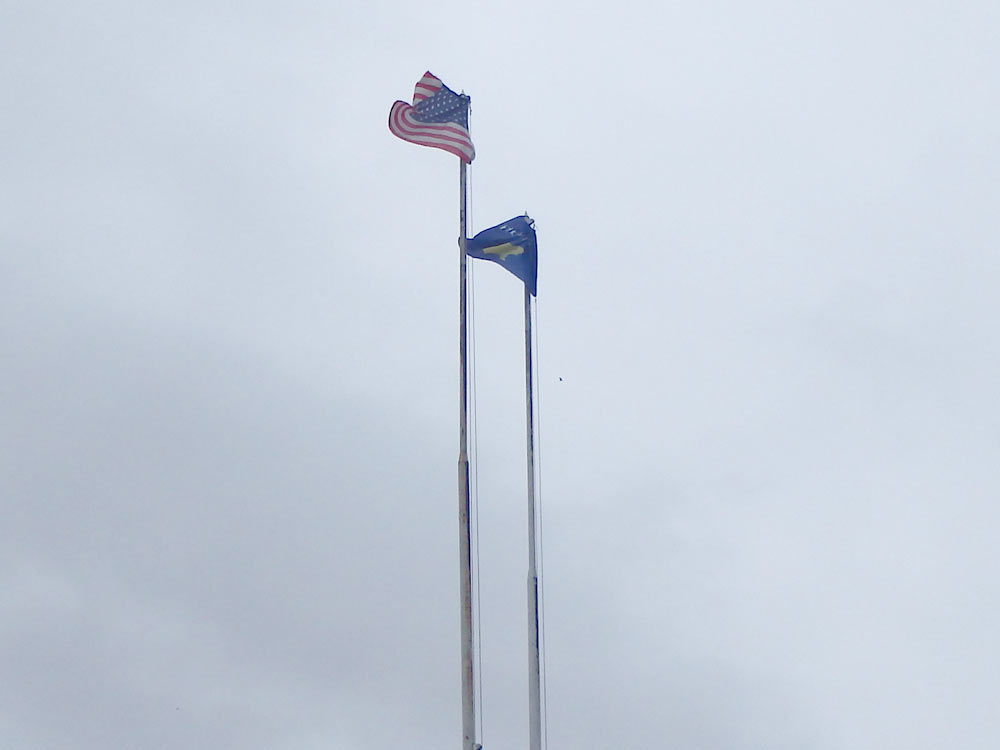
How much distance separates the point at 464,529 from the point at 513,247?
24.9 feet

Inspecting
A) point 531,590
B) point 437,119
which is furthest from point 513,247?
point 531,590

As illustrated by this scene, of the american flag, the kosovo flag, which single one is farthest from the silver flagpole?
the american flag

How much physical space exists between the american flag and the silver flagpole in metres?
4.41

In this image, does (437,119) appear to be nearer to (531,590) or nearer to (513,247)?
(513,247)

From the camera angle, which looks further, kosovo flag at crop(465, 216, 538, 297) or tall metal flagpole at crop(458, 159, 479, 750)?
kosovo flag at crop(465, 216, 538, 297)

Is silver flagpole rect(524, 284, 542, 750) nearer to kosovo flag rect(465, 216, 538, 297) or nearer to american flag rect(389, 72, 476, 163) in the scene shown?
kosovo flag rect(465, 216, 538, 297)

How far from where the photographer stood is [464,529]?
118 ft

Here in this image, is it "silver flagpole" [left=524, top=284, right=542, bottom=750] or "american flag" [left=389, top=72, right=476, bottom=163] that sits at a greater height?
"american flag" [left=389, top=72, right=476, bottom=163]

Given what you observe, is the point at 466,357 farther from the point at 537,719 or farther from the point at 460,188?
the point at 537,719

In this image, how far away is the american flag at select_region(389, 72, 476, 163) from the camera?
37938 millimetres

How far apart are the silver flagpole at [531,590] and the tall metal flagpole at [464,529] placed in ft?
11.2

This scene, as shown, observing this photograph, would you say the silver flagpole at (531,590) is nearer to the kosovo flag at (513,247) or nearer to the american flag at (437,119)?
the kosovo flag at (513,247)

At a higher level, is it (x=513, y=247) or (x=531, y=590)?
(x=513, y=247)

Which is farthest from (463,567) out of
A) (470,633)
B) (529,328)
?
(529,328)
